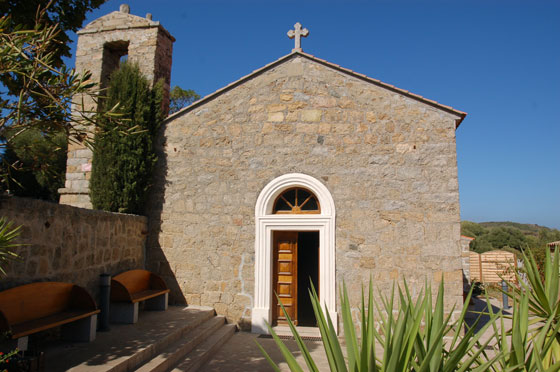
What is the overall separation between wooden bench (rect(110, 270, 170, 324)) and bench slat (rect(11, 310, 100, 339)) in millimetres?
1178

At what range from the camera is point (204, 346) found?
6137 millimetres

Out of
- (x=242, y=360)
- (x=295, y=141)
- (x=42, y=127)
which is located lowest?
(x=242, y=360)

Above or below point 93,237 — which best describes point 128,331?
below

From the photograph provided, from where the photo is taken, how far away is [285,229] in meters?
7.64

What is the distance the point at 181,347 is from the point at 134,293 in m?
1.81

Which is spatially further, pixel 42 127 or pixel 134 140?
pixel 134 140

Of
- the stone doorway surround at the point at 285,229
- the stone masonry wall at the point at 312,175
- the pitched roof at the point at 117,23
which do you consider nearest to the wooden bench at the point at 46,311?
the stone masonry wall at the point at 312,175

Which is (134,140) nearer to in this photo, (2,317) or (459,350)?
(2,317)

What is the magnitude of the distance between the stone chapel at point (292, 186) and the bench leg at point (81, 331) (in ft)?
9.07

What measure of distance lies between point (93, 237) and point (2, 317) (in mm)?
2362

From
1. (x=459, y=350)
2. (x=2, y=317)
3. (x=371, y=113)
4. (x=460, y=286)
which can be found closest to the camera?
(x=459, y=350)

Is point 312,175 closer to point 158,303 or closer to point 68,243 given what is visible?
point 158,303

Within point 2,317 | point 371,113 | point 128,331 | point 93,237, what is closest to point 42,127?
point 2,317

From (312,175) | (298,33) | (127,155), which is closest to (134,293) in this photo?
(127,155)
